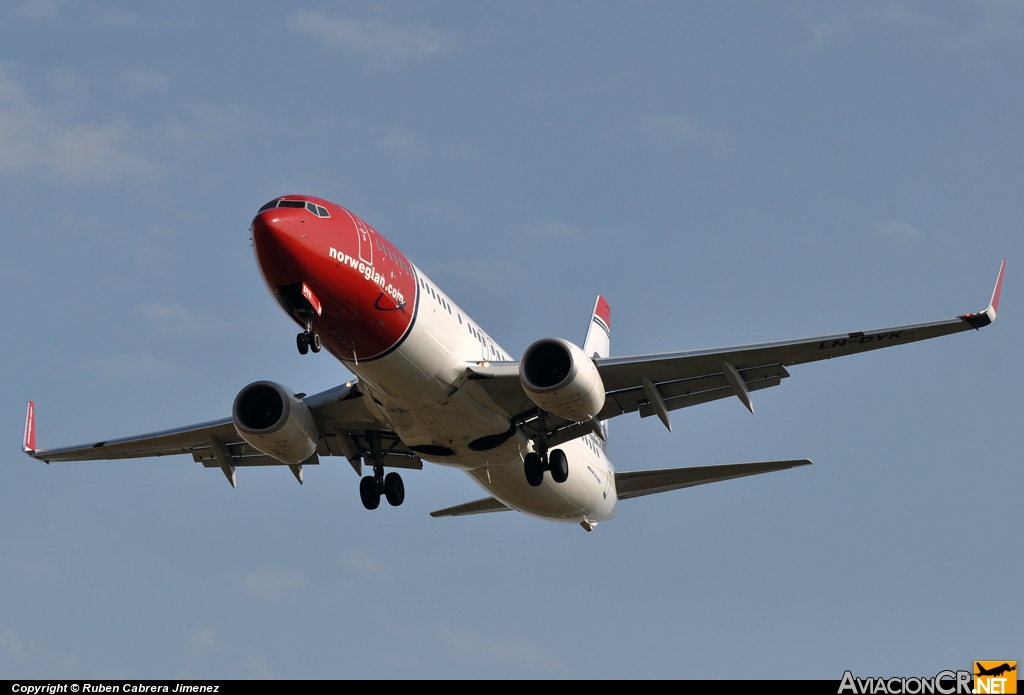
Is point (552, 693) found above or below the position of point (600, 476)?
below

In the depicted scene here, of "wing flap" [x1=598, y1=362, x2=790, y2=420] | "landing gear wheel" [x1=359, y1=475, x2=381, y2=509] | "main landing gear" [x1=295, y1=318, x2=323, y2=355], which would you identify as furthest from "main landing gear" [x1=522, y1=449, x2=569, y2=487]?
"main landing gear" [x1=295, y1=318, x2=323, y2=355]

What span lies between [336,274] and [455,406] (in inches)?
197

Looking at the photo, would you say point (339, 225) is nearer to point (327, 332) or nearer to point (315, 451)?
point (327, 332)

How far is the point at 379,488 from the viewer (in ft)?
114

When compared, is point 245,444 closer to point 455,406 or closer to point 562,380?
point 455,406

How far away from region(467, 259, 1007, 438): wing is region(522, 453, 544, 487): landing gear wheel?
701 mm

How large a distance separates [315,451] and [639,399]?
29.7 feet

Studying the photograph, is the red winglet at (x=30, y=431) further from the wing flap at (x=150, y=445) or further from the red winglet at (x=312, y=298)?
the red winglet at (x=312, y=298)

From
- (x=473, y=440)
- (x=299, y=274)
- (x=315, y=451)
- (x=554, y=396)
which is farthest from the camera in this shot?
(x=315, y=451)

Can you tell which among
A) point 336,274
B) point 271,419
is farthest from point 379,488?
point 336,274

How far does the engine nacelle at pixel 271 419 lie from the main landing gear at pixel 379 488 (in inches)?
108

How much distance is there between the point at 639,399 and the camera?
107ft

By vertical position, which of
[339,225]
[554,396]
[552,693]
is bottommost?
[552,693]

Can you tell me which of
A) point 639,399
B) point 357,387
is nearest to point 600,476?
point 639,399
